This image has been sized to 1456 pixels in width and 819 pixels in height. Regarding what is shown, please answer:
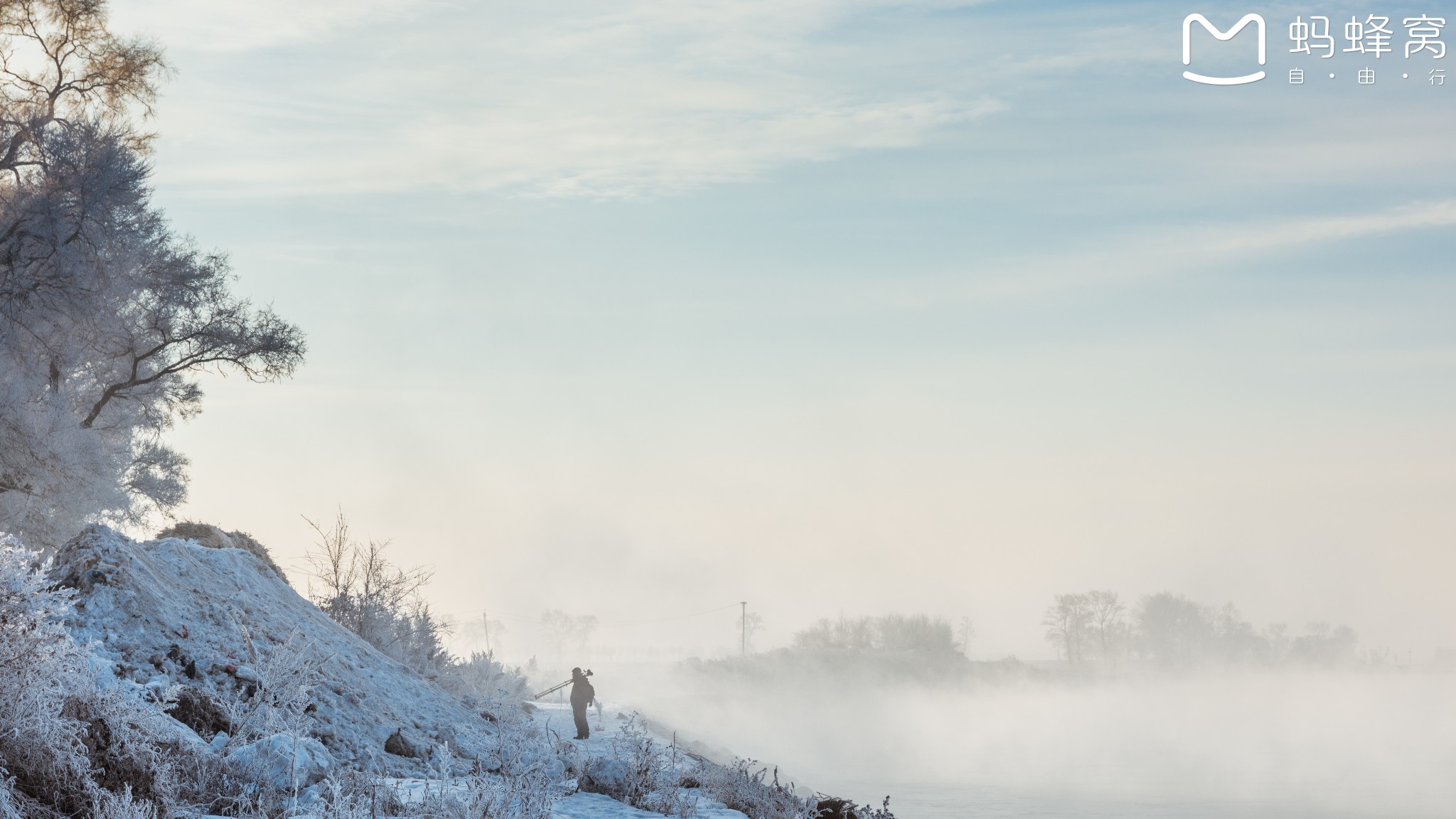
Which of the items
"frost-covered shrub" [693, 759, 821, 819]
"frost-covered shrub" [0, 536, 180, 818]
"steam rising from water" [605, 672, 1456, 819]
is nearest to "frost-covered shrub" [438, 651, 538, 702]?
"frost-covered shrub" [693, 759, 821, 819]

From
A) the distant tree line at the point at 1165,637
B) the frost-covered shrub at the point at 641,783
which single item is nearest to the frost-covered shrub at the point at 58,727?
the frost-covered shrub at the point at 641,783

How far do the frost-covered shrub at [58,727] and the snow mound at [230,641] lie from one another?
1829mm

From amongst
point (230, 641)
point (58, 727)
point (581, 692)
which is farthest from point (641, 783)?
point (581, 692)

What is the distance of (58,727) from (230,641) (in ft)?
26.5

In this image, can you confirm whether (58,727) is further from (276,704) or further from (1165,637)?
(1165,637)

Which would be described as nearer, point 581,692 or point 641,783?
point 641,783

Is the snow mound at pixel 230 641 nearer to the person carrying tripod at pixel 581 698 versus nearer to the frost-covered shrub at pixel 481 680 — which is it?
the person carrying tripod at pixel 581 698

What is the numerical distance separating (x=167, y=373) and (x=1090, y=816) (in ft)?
137

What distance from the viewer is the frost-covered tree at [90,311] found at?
88.8ft

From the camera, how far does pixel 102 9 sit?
1243 inches

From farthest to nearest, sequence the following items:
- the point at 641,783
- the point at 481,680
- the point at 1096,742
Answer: the point at 1096,742 < the point at 481,680 < the point at 641,783

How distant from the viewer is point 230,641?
16.2 meters

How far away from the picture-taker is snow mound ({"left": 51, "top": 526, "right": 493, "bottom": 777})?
47.1ft

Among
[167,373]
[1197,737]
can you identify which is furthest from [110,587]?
[1197,737]
